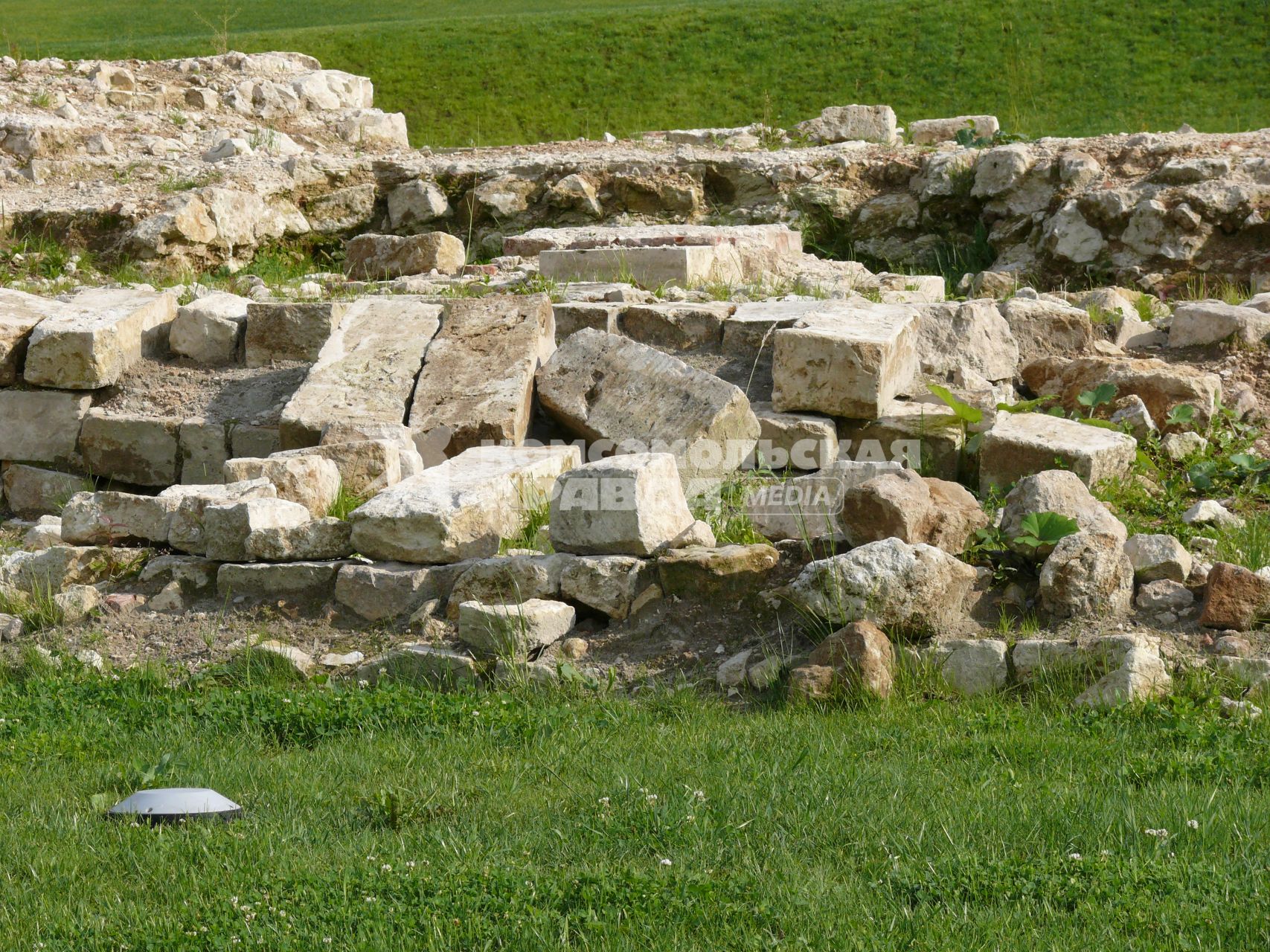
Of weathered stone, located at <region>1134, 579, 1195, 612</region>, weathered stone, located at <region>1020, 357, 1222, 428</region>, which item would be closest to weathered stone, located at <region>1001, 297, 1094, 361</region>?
weathered stone, located at <region>1020, 357, 1222, 428</region>

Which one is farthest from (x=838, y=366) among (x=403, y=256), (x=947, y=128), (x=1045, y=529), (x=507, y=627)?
(x=947, y=128)

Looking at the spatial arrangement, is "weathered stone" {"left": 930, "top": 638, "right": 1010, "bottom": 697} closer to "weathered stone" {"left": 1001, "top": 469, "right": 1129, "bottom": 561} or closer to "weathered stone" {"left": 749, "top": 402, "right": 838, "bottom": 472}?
"weathered stone" {"left": 1001, "top": 469, "right": 1129, "bottom": 561}

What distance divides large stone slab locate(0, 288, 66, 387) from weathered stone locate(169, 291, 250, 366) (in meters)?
0.69

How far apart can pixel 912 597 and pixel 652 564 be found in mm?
1101

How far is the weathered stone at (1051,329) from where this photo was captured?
7.49 metres

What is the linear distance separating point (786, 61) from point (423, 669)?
1909cm

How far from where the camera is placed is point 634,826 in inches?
133

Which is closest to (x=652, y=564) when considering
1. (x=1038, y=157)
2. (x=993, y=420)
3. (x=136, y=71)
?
(x=993, y=420)

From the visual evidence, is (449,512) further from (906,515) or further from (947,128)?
(947,128)

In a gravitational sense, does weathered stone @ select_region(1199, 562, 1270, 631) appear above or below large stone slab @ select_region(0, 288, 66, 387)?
below

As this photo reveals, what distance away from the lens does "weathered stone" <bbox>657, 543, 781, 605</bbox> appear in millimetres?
4980

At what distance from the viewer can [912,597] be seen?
178 inches

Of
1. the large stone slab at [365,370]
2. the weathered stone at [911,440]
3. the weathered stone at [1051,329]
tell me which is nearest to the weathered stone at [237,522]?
the large stone slab at [365,370]

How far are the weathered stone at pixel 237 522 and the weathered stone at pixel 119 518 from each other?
408 millimetres
